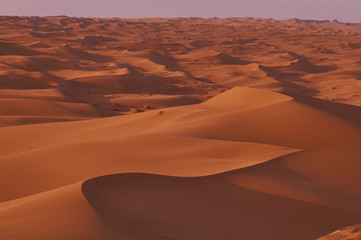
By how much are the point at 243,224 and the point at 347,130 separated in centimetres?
463

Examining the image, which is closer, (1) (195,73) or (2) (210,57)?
(1) (195,73)

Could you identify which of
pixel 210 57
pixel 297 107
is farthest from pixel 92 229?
pixel 210 57

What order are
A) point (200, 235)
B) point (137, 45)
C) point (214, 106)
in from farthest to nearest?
point (137, 45) → point (214, 106) → point (200, 235)

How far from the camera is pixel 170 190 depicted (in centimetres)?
431

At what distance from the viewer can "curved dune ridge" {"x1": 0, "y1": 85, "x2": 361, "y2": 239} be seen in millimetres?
3463

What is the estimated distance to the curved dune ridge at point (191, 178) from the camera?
11.4 feet

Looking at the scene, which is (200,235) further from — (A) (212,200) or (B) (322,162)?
(B) (322,162)

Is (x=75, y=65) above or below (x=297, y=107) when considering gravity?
above

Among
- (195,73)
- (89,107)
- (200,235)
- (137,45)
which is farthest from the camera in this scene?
(137,45)

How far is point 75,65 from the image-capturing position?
2625 cm

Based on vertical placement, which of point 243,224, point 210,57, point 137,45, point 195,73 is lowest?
point 243,224


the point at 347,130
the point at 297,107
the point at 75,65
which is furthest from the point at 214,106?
the point at 75,65

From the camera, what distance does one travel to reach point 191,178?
467 centimetres

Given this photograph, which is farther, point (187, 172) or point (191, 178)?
point (187, 172)
